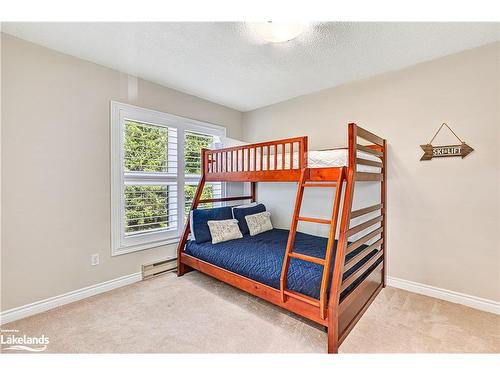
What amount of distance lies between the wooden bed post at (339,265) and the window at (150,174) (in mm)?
2264

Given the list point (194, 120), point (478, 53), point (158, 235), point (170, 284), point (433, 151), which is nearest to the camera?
point (478, 53)

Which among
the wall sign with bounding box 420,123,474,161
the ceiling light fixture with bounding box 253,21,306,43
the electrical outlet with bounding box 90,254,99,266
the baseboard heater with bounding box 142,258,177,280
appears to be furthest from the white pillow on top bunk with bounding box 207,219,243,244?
the wall sign with bounding box 420,123,474,161

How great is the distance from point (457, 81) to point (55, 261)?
4329 millimetres

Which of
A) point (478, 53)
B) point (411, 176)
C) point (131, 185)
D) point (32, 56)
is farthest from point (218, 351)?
point (478, 53)

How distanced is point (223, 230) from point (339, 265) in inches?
62.9

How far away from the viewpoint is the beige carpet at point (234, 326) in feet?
5.59

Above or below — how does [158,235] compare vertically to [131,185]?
below

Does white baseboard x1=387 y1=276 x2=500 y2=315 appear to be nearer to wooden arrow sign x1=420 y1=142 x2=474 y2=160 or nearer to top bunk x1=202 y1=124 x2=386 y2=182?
top bunk x1=202 y1=124 x2=386 y2=182

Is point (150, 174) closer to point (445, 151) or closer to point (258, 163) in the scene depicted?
point (258, 163)

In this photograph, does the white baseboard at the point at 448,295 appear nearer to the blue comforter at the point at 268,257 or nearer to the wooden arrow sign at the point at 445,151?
the blue comforter at the point at 268,257

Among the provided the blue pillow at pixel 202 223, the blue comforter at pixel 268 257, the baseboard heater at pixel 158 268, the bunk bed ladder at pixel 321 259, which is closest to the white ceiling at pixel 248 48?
the bunk bed ladder at pixel 321 259

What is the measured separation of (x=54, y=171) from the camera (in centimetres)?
224

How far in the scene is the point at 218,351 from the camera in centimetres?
166
